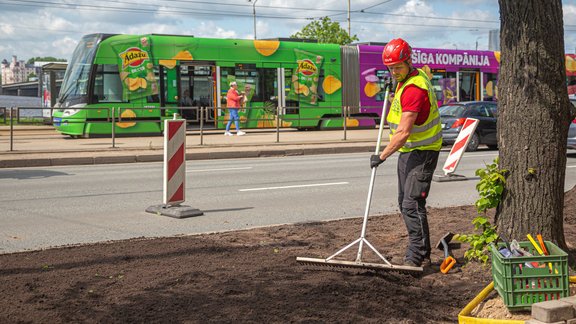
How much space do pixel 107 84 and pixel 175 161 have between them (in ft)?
54.5

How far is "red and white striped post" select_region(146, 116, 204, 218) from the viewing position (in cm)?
917

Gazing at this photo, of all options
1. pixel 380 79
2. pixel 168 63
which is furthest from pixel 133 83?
pixel 380 79

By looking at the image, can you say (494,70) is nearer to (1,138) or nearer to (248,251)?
(1,138)

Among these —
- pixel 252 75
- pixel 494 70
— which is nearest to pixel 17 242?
pixel 252 75

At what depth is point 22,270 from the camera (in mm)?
5711

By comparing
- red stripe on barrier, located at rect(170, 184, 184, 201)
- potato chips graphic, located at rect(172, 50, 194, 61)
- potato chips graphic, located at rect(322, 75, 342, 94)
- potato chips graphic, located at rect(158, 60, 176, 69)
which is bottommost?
red stripe on barrier, located at rect(170, 184, 184, 201)

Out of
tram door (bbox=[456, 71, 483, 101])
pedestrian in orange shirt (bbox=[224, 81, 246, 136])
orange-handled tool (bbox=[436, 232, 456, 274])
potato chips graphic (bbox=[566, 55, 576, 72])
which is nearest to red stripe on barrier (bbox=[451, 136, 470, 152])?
orange-handled tool (bbox=[436, 232, 456, 274])

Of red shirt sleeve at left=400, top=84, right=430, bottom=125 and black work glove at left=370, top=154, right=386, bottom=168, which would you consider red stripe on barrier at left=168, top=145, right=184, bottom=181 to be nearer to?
black work glove at left=370, top=154, right=386, bottom=168

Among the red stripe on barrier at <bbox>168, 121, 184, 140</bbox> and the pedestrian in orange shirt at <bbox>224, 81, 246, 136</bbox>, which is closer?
the red stripe on barrier at <bbox>168, 121, 184, 140</bbox>

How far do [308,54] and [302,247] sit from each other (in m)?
23.8

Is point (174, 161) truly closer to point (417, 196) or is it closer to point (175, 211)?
point (175, 211)

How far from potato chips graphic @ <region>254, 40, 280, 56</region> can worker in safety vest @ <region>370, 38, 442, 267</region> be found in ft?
74.9

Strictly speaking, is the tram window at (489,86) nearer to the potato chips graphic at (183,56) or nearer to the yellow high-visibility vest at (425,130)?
the potato chips graphic at (183,56)

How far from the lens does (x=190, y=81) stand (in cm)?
2688
